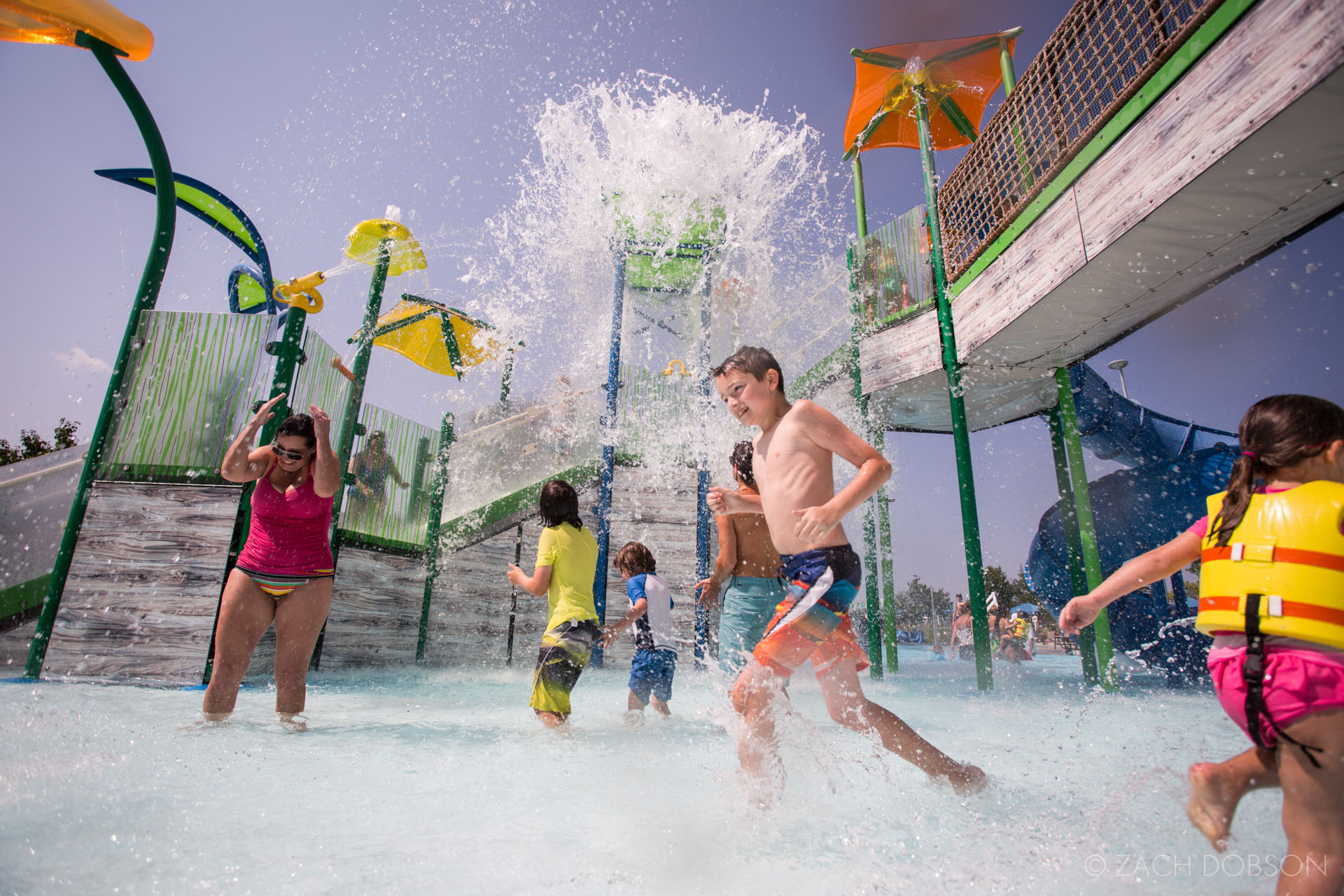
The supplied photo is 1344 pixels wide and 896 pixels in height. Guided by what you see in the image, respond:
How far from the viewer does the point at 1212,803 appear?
150 cm

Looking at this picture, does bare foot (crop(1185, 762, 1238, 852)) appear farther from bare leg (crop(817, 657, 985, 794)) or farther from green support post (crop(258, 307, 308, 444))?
green support post (crop(258, 307, 308, 444))

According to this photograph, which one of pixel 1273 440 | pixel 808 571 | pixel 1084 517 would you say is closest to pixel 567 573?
pixel 808 571

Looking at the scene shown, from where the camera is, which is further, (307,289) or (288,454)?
(307,289)

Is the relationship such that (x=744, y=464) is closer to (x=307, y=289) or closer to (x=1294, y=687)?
(x=1294, y=687)

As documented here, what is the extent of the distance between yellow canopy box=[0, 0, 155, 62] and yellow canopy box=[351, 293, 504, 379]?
218 inches

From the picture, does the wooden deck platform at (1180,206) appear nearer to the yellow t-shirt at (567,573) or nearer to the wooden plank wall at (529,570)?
the wooden plank wall at (529,570)

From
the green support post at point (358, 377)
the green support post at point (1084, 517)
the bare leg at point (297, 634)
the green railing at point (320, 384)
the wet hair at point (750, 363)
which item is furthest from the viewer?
the green support post at point (358, 377)

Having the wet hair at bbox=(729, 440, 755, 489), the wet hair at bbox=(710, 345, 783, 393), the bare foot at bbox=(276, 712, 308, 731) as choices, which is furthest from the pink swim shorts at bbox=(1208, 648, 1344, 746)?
the bare foot at bbox=(276, 712, 308, 731)

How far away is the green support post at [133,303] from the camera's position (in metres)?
4.82

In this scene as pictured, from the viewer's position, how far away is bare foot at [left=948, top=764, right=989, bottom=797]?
217 cm

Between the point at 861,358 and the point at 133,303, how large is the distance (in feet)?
26.3

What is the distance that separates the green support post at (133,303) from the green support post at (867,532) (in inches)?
300

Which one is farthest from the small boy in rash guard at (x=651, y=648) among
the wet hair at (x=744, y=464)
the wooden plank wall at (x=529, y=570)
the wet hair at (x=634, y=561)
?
the wooden plank wall at (x=529, y=570)

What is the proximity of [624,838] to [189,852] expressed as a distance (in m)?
1.17
